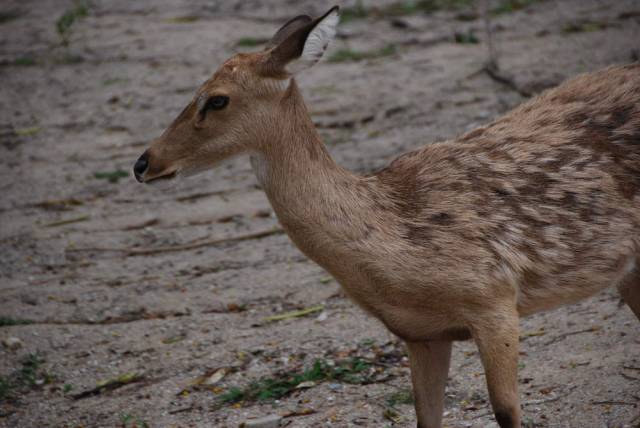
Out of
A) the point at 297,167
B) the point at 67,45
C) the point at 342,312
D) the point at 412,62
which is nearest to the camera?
the point at 297,167

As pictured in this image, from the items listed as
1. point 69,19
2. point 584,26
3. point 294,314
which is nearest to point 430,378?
point 294,314

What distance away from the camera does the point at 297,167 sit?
14.2 feet

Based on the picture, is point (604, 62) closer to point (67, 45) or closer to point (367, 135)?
point (367, 135)

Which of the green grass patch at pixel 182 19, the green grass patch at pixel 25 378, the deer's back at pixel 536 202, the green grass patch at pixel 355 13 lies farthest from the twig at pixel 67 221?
the green grass patch at pixel 355 13

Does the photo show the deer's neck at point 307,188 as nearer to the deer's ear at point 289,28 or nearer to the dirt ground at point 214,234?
the deer's ear at point 289,28

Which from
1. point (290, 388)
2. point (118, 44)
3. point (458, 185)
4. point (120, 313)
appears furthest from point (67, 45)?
point (458, 185)

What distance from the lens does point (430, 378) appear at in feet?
15.2

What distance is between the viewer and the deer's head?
4.32 meters

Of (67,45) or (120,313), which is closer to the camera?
(120,313)

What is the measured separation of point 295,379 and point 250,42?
6.13 meters

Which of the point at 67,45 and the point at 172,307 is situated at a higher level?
the point at 67,45

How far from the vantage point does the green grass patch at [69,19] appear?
10.9 metres

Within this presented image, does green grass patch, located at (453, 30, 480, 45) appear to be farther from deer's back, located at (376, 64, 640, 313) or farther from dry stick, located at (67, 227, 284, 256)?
deer's back, located at (376, 64, 640, 313)

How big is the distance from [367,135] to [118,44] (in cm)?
402
